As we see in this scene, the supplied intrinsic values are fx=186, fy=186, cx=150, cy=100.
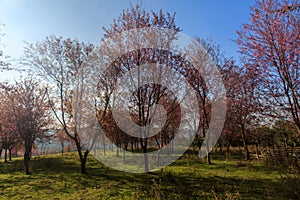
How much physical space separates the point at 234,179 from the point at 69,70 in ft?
37.8

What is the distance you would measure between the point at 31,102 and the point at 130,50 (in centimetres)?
1091

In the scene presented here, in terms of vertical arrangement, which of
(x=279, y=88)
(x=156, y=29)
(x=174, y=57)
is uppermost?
(x=156, y=29)

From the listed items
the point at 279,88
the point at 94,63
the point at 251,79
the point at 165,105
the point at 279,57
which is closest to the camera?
the point at 279,57

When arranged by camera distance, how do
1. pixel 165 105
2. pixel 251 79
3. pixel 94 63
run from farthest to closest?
pixel 165 105 → pixel 94 63 → pixel 251 79

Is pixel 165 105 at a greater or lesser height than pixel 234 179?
greater

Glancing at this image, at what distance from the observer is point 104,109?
498 inches

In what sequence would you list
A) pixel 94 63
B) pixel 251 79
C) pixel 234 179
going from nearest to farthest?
pixel 251 79 → pixel 234 179 → pixel 94 63

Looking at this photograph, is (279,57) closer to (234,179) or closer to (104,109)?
(234,179)

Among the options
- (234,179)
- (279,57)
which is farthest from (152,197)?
(279,57)

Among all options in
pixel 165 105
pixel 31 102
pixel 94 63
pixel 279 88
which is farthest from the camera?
pixel 31 102

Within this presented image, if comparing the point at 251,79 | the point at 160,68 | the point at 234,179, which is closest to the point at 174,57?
the point at 160,68

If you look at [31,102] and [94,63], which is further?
[31,102]

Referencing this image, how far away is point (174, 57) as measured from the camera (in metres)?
10.8

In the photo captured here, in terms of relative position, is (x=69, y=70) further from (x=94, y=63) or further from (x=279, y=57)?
(x=279, y=57)
